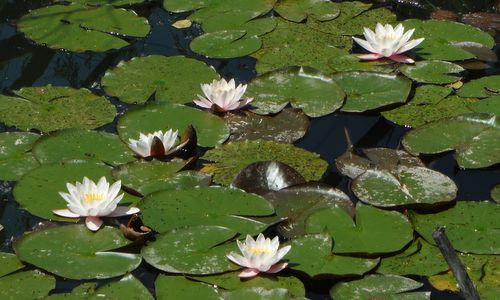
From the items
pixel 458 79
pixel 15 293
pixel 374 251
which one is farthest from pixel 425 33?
pixel 15 293

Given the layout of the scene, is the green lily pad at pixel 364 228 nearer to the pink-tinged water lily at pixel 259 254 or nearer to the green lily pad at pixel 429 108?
the pink-tinged water lily at pixel 259 254

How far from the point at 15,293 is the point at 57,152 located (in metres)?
0.79

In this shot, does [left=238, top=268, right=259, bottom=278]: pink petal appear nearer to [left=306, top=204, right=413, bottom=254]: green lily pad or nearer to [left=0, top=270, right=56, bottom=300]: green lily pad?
[left=306, top=204, right=413, bottom=254]: green lily pad

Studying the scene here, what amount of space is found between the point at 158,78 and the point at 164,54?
326 millimetres

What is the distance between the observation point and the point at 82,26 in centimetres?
440

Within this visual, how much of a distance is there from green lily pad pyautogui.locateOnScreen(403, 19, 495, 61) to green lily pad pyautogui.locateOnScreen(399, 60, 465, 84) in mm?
90

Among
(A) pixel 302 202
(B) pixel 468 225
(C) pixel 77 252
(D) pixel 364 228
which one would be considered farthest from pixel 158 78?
(B) pixel 468 225

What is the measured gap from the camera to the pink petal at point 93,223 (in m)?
2.89

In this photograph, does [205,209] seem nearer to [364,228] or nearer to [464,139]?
[364,228]

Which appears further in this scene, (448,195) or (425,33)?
(425,33)

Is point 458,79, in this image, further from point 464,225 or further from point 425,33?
point 464,225

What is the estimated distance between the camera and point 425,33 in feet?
14.0

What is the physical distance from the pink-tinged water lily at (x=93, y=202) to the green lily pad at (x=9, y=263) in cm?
23

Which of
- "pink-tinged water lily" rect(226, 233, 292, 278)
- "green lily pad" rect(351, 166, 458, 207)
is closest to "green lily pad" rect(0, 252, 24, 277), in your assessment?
"pink-tinged water lily" rect(226, 233, 292, 278)
